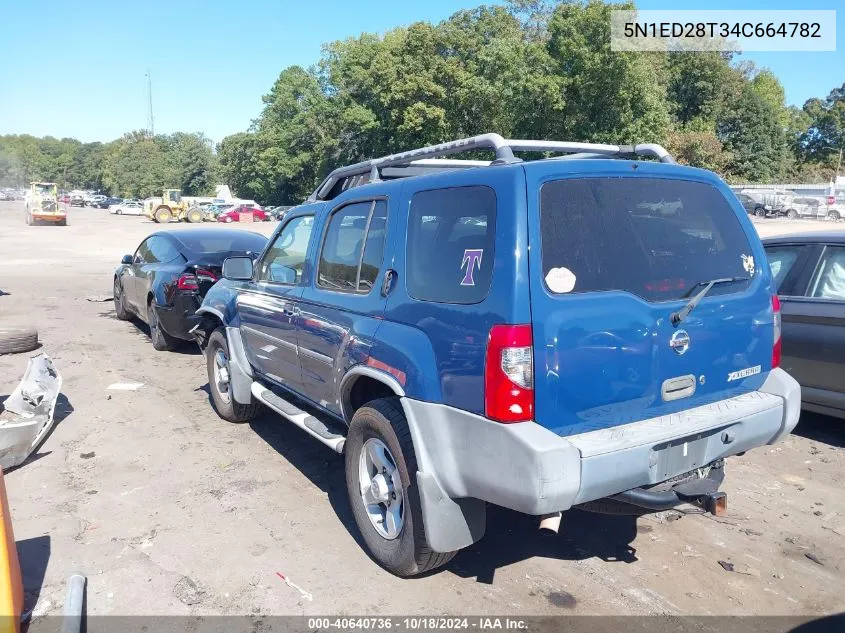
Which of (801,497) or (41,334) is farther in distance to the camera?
(41,334)

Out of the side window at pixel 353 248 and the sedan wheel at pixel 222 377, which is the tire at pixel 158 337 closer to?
the sedan wheel at pixel 222 377

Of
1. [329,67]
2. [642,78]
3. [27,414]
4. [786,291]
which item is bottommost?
[27,414]

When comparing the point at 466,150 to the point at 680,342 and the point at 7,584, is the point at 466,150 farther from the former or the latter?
the point at 7,584

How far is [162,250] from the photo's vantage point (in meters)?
9.35

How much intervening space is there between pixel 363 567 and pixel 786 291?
4.34m

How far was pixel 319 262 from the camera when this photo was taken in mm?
4457

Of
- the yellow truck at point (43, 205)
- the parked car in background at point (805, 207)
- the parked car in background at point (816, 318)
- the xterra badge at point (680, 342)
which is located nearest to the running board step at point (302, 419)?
the xterra badge at point (680, 342)

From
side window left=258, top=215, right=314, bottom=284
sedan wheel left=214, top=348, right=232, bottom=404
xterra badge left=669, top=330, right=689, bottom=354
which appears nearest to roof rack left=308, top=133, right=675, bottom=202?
side window left=258, top=215, right=314, bottom=284

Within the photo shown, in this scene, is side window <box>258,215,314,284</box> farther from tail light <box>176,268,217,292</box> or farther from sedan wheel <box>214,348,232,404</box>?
tail light <box>176,268,217,292</box>

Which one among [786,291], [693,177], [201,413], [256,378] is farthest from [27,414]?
[786,291]

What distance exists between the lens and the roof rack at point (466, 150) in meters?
3.41

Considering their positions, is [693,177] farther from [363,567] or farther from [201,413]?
[201,413]

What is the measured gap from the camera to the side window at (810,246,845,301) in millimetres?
5529

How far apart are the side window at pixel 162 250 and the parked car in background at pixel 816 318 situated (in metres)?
6.98
